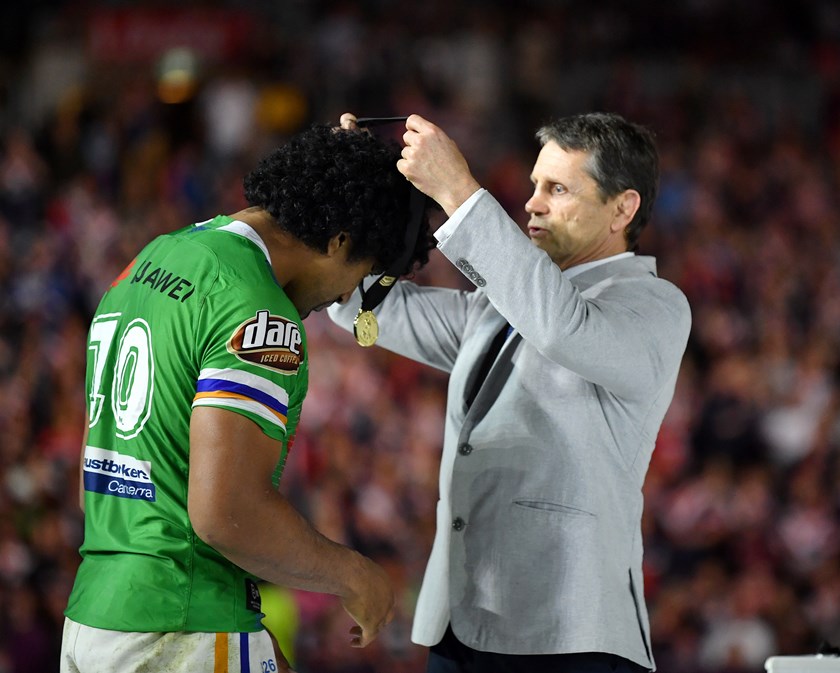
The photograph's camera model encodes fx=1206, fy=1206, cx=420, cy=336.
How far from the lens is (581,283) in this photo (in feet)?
9.62

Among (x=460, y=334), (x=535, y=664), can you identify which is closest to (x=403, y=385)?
(x=460, y=334)

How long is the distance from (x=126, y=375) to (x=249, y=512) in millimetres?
404

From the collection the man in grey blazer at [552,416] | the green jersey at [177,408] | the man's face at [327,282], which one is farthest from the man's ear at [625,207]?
the green jersey at [177,408]

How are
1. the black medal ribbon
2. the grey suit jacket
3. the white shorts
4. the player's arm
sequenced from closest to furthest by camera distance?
the player's arm < the white shorts < the black medal ribbon < the grey suit jacket

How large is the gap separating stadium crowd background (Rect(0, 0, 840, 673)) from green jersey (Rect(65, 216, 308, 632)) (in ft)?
14.3

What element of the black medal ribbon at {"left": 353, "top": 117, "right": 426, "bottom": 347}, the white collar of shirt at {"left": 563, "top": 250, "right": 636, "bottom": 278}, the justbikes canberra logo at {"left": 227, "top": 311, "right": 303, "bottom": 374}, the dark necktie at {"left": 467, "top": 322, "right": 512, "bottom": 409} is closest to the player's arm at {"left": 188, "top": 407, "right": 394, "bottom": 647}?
the justbikes canberra logo at {"left": 227, "top": 311, "right": 303, "bottom": 374}

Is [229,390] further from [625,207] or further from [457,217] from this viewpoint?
[625,207]

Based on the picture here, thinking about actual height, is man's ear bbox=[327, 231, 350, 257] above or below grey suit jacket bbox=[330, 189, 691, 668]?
above

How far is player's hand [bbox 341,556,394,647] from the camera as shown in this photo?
91.0 inches

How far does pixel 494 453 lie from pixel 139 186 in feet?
Answer: 25.3

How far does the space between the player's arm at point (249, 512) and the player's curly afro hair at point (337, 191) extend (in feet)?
1.65

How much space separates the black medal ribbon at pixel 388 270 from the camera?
2566mm

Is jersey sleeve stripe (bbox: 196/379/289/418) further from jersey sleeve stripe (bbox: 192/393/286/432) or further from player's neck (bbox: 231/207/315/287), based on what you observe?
player's neck (bbox: 231/207/315/287)

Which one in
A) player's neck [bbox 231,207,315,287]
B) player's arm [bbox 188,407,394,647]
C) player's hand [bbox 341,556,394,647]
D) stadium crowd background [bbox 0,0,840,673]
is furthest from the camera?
stadium crowd background [bbox 0,0,840,673]
